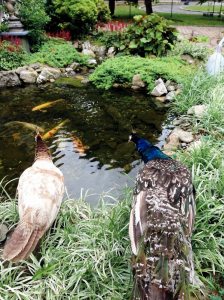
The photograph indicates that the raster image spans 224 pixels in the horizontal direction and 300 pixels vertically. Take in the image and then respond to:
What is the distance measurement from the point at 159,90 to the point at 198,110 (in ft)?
7.35

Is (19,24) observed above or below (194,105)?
above

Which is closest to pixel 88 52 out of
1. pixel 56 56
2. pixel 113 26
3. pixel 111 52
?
pixel 111 52

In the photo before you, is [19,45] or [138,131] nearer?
[138,131]

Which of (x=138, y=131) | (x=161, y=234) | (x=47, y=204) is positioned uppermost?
(x=161, y=234)

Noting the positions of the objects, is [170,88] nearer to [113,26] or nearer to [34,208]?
[34,208]

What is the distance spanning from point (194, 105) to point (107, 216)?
3.55 meters

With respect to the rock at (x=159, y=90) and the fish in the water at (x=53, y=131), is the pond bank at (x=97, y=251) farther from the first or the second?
the rock at (x=159, y=90)

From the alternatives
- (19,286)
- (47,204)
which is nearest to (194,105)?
(47,204)

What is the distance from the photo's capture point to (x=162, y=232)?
8.46 feet

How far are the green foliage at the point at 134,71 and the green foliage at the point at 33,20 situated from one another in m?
2.83

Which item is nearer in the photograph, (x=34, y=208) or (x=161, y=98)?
(x=34, y=208)

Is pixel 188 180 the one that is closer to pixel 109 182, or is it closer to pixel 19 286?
pixel 19 286

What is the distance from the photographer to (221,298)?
2.85 meters

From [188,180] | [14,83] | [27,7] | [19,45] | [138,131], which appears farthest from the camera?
[27,7]
